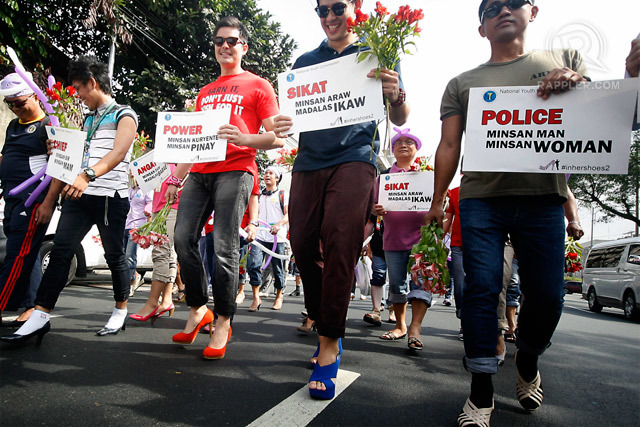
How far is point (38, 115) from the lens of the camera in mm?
3770

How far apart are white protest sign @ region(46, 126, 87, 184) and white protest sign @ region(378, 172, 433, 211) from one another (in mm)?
2833

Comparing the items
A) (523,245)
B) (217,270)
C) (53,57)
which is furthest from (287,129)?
(53,57)

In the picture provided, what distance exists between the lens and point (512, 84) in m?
2.28

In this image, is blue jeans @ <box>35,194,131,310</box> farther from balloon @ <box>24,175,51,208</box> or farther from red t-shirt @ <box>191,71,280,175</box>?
red t-shirt @ <box>191,71,280,175</box>

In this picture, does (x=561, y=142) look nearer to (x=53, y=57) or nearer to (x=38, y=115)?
(x=38, y=115)

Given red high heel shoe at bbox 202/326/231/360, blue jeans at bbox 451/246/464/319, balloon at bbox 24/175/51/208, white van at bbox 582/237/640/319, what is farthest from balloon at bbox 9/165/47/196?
white van at bbox 582/237/640/319

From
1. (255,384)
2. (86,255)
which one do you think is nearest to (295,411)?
(255,384)

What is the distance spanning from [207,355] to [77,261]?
596 centimetres

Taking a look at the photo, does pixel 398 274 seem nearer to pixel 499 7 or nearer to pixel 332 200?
pixel 332 200

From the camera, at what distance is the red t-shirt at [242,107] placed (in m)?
3.19

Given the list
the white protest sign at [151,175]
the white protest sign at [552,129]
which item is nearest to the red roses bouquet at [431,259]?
the white protest sign at [552,129]

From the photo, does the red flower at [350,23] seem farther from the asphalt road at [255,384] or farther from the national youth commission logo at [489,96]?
the asphalt road at [255,384]

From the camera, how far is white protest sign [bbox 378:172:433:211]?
4488mm

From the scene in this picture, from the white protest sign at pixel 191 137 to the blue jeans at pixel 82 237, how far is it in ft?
1.97
